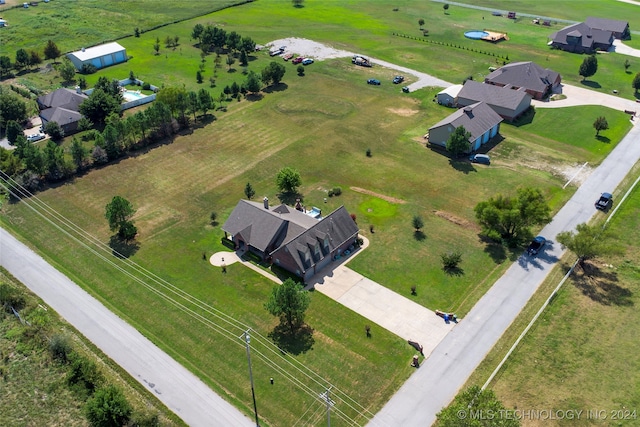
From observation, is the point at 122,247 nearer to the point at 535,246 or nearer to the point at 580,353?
the point at 535,246

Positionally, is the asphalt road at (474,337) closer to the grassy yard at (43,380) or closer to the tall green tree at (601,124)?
the grassy yard at (43,380)

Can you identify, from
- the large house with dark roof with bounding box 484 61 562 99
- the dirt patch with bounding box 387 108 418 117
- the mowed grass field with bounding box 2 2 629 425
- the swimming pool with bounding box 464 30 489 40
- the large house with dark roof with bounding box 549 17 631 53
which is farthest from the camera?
the swimming pool with bounding box 464 30 489 40

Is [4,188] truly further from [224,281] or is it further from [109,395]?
[109,395]

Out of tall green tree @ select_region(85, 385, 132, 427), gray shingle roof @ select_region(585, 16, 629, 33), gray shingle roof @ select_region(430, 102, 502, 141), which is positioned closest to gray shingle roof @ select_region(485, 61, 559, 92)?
gray shingle roof @ select_region(430, 102, 502, 141)

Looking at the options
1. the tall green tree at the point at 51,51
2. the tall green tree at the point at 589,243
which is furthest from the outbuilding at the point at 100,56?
the tall green tree at the point at 589,243

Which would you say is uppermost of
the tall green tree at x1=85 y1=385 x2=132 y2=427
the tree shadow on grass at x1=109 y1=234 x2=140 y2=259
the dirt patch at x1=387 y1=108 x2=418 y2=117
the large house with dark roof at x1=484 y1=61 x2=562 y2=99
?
the large house with dark roof at x1=484 y1=61 x2=562 y2=99

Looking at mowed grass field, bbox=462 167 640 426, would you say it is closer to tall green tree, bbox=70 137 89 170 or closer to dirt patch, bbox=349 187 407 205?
dirt patch, bbox=349 187 407 205

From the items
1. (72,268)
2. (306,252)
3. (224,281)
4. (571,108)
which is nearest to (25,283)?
(72,268)
